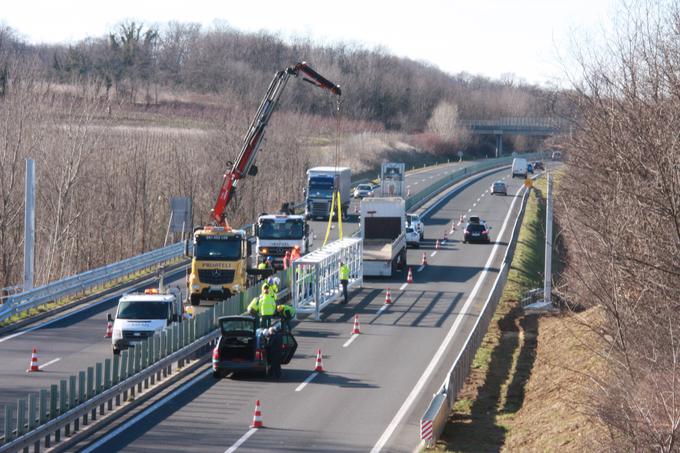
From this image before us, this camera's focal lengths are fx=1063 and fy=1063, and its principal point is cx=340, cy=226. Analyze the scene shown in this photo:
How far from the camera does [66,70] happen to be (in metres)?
120

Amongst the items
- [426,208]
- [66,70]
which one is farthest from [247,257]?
[66,70]

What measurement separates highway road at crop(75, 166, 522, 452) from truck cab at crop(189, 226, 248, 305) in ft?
9.66

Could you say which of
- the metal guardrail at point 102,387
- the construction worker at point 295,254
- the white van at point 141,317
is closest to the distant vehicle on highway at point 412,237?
the construction worker at point 295,254

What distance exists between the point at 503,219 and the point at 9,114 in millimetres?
34319

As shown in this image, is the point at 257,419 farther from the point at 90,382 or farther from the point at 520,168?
the point at 520,168

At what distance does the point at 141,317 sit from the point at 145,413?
6.28 m

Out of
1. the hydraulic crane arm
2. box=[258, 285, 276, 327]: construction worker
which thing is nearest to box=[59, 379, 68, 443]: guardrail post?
box=[258, 285, 276, 327]: construction worker

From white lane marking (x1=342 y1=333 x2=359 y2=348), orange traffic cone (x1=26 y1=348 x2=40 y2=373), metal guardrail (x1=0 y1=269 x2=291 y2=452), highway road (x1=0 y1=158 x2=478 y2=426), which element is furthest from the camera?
white lane marking (x1=342 y1=333 x2=359 y2=348)

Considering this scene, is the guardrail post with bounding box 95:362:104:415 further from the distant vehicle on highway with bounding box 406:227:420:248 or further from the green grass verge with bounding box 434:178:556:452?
the distant vehicle on highway with bounding box 406:227:420:248

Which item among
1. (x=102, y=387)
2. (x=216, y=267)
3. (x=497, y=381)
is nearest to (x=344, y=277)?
(x=216, y=267)

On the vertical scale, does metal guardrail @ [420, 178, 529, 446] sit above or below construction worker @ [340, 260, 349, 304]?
below

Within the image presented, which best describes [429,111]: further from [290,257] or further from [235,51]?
[290,257]

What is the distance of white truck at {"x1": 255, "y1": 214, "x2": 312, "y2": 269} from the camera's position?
4334cm

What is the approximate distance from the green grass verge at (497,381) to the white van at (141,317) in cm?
828
